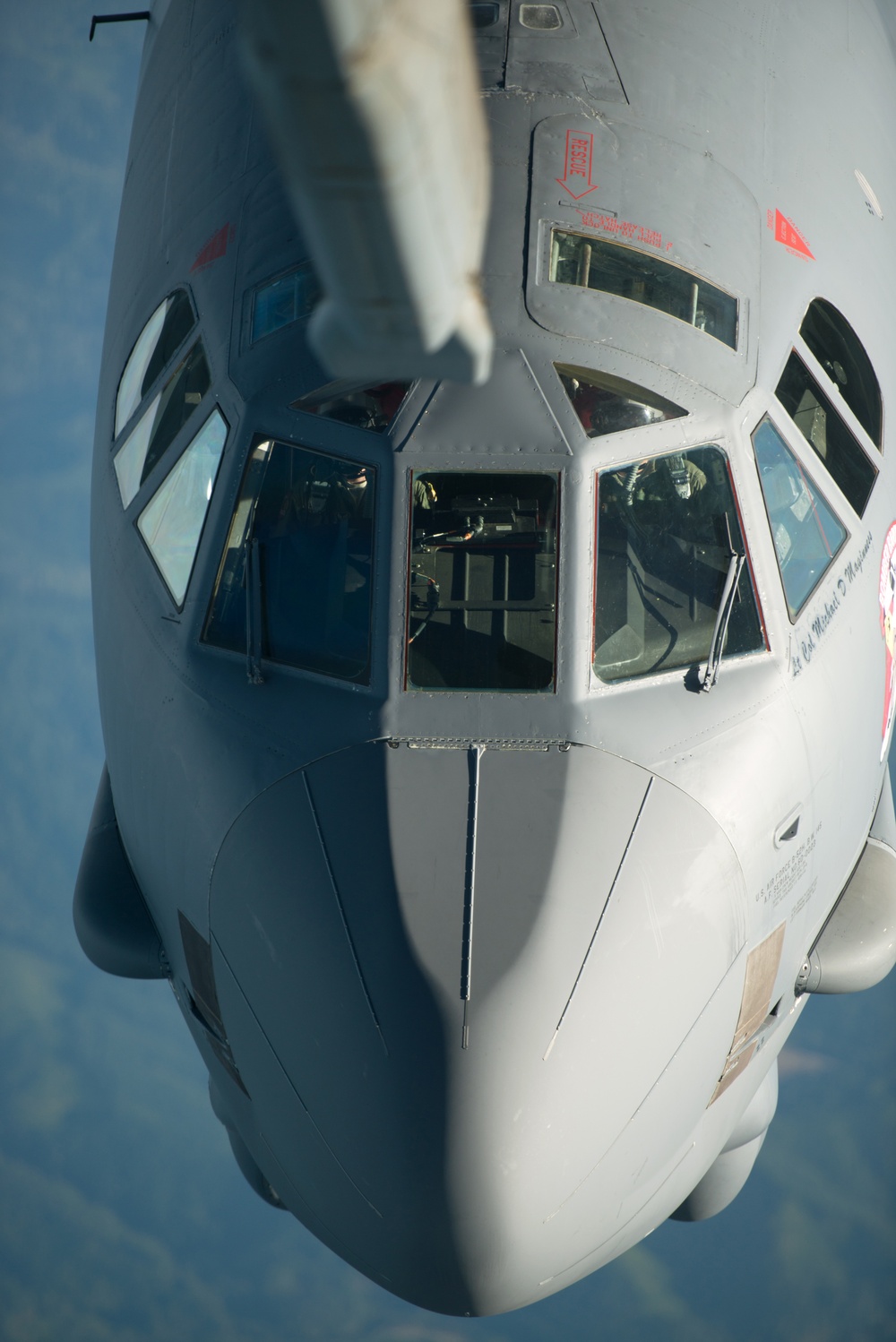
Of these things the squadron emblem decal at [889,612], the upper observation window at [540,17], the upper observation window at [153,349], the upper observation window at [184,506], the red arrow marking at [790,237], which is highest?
the upper observation window at [540,17]

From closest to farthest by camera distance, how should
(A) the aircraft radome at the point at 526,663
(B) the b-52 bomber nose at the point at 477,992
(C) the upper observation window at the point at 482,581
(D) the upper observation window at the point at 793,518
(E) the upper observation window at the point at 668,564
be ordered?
(B) the b-52 bomber nose at the point at 477,992, (A) the aircraft radome at the point at 526,663, (C) the upper observation window at the point at 482,581, (E) the upper observation window at the point at 668,564, (D) the upper observation window at the point at 793,518

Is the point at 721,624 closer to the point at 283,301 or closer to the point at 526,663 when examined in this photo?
the point at 526,663

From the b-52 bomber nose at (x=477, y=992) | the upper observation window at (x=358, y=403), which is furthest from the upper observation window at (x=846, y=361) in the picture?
the b-52 bomber nose at (x=477, y=992)

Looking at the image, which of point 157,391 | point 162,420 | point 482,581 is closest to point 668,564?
point 482,581

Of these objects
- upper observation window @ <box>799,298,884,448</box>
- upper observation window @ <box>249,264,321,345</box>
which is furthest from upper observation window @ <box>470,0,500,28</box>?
upper observation window @ <box>799,298,884,448</box>

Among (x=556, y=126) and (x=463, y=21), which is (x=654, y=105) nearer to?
(x=556, y=126)

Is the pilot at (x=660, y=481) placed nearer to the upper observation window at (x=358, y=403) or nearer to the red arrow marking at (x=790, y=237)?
the upper observation window at (x=358, y=403)
